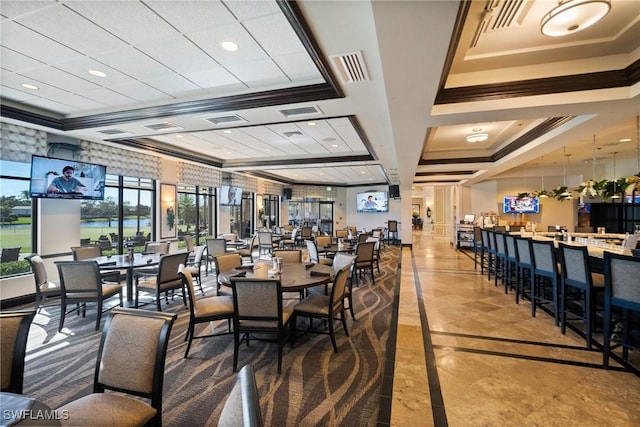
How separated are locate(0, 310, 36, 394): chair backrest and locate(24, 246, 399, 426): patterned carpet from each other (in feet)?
3.05

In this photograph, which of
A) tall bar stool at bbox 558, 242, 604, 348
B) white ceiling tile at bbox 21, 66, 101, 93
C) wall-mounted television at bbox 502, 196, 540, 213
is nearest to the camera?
tall bar stool at bbox 558, 242, 604, 348

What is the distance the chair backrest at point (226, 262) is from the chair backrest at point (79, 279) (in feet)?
4.77

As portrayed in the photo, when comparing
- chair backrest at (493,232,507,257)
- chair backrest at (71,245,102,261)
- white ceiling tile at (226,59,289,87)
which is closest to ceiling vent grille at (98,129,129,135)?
chair backrest at (71,245,102,261)

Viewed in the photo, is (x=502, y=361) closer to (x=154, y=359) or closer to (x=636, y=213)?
(x=154, y=359)

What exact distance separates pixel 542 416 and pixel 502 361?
78cm

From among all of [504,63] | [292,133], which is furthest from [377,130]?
[504,63]

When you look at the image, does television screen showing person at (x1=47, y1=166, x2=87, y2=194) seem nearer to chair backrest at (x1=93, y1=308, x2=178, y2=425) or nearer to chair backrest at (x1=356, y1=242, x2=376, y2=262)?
chair backrest at (x1=93, y1=308, x2=178, y2=425)

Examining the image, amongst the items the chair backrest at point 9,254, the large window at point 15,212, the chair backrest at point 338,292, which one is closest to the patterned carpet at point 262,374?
the chair backrest at point 338,292

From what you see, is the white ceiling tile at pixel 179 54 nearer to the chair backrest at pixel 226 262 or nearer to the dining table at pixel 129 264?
the chair backrest at pixel 226 262

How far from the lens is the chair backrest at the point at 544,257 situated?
3.59m

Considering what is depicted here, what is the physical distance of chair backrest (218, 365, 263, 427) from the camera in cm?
76

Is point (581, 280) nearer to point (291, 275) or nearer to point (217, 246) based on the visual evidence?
point (291, 275)

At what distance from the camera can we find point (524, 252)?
4383mm

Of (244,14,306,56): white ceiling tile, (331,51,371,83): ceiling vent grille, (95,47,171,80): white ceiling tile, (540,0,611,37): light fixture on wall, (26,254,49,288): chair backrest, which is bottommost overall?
(26,254,49,288): chair backrest
